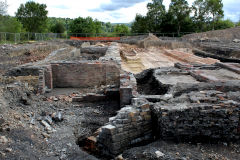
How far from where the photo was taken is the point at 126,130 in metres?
4.21

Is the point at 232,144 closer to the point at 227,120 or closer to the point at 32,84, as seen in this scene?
the point at 227,120

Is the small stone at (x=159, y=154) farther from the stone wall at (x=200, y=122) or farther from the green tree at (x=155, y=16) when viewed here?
the green tree at (x=155, y=16)

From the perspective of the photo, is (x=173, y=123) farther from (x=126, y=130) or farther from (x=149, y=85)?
(x=149, y=85)

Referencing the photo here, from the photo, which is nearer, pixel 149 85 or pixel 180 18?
pixel 149 85

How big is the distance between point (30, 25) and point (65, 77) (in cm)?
4044

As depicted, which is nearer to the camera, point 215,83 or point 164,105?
point 164,105

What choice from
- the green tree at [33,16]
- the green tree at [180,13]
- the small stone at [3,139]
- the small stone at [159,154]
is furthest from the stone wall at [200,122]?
the green tree at [33,16]

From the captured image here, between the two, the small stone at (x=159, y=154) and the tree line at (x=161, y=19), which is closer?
the small stone at (x=159, y=154)

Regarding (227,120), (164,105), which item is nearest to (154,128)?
(164,105)

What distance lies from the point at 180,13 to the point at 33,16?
88.8 feet

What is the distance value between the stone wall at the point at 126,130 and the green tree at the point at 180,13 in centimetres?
3792

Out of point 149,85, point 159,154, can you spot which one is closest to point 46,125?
point 159,154

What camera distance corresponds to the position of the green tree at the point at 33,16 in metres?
44.2

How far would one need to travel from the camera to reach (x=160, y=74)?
837 centimetres
